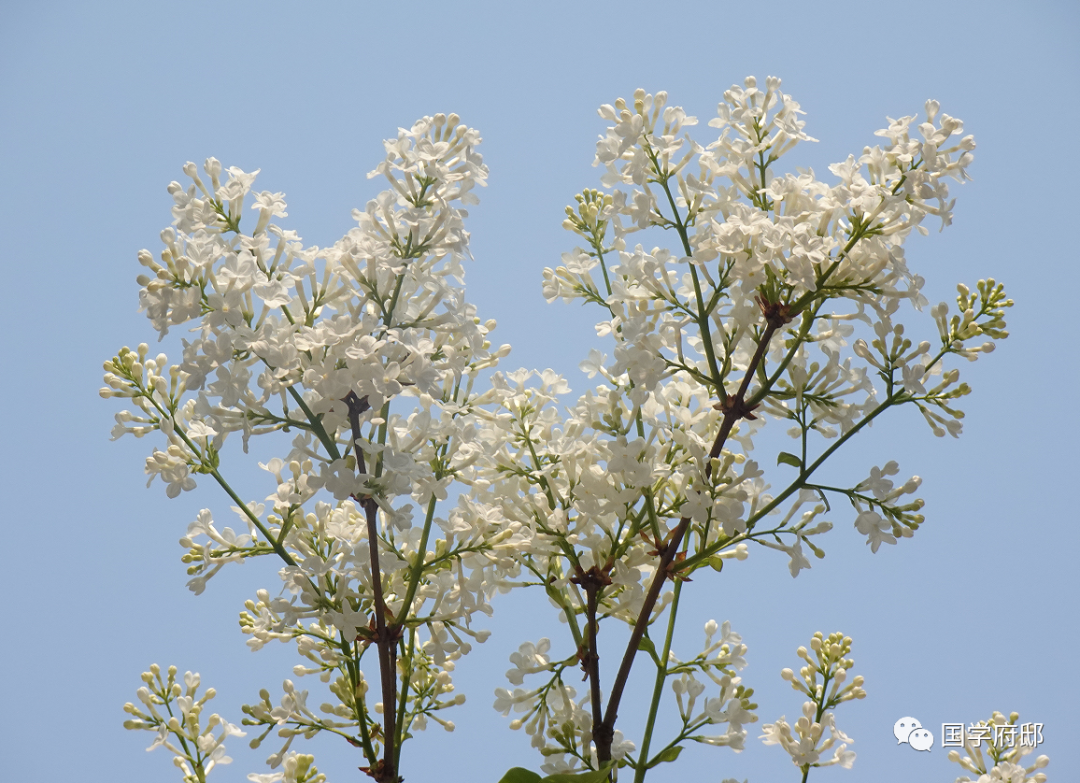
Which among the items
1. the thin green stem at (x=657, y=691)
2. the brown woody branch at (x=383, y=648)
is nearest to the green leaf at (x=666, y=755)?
the thin green stem at (x=657, y=691)

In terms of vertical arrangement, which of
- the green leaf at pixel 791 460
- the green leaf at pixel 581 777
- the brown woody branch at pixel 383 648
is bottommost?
the green leaf at pixel 581 777

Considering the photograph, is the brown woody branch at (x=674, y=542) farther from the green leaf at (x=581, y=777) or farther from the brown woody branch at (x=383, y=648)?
the brown woody branch at (x=383, y=648)

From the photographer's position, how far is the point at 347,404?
4.43 ft

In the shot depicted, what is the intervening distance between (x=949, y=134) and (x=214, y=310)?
1110 millimetres

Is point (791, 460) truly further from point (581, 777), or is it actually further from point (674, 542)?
point (581, 777)

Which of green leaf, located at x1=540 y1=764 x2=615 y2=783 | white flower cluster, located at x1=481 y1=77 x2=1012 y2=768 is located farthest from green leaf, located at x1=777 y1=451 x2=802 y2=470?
green leaf, located at x1=540 y1=764 x2=615 y2=783

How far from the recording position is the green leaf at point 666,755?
5.20 ft

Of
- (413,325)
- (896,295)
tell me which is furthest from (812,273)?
(413,325)

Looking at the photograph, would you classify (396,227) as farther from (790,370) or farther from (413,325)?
(790,370)

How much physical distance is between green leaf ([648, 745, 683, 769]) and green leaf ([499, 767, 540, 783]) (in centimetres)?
24

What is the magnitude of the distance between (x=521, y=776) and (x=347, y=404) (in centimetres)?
64

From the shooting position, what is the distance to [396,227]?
143 cm

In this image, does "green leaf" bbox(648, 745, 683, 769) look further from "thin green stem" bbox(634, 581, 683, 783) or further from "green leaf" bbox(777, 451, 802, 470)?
"green leaf" bbox(777, 451, 802, 470)

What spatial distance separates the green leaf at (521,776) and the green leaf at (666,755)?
0.24 meters
